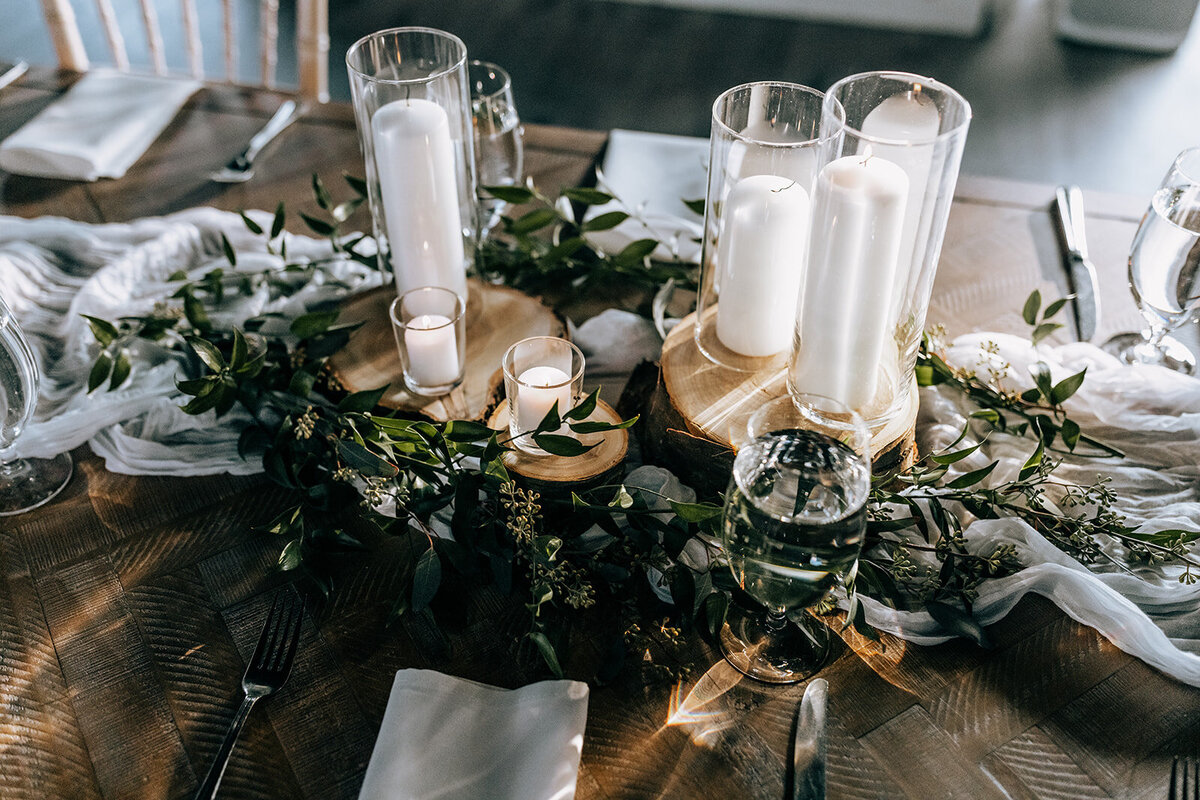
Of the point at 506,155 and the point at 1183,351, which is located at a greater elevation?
the point at 506,155

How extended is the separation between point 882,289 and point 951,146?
0.45ft

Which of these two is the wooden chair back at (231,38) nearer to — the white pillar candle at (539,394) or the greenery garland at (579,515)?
the greenery garland at (579,515)

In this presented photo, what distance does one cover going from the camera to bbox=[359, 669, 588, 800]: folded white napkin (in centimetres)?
73

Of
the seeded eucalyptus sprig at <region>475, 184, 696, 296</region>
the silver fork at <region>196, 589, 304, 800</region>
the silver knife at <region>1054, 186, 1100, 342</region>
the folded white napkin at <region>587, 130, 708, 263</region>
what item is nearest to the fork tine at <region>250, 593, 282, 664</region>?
the silver fork at <region>196, 589, 304, 800</region>

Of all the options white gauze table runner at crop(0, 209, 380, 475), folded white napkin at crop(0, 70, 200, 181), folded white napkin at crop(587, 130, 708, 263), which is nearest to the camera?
white gauze table runner at crop(0, 209, 380, 475)

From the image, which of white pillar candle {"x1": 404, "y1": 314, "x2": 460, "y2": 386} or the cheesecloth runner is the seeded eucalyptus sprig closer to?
the cheesecloth runner

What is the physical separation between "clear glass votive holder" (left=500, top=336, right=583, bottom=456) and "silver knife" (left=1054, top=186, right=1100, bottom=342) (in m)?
0.68

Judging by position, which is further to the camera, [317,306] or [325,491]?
[317,306]

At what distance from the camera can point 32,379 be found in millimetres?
948

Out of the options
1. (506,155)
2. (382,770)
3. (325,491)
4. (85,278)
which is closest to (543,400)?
(325,491)

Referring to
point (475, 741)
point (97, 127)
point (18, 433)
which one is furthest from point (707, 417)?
point (97, 127)

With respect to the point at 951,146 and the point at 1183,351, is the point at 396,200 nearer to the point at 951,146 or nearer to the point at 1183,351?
the point at 951,146

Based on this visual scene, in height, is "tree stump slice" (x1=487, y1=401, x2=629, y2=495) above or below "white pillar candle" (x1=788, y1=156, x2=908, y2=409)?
below

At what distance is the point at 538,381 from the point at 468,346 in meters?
0.19
